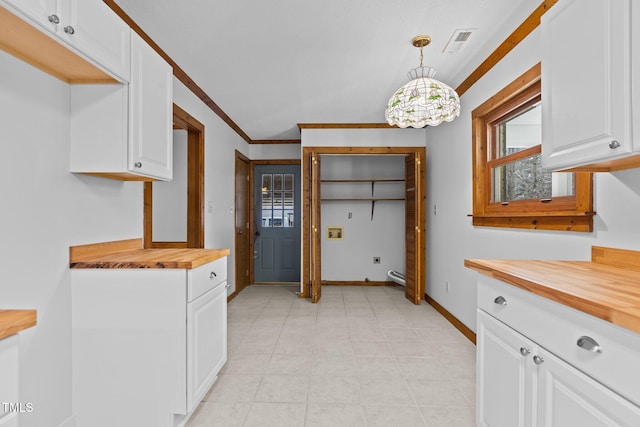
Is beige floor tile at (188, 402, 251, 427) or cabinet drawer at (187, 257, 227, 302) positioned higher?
cabinet drawer at (187, 257, 227, 302)

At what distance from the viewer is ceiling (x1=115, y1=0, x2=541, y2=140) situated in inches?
77.1

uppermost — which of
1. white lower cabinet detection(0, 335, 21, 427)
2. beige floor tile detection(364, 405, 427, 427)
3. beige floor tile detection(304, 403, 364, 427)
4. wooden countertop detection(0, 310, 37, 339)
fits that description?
wooden countertop detection(0, 310, 37, 339)

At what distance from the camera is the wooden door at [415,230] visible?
395 centimetres

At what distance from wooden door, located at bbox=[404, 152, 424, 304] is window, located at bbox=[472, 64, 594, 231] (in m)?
1.19

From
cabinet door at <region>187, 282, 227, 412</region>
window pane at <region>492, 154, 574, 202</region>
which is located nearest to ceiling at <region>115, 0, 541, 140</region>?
window pane at <region>492, 154, 574, 202</region>

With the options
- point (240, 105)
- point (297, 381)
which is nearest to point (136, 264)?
point (297, 381)

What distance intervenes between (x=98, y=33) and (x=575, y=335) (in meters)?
2.17

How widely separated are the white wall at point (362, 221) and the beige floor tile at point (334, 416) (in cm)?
323

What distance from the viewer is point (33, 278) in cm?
140

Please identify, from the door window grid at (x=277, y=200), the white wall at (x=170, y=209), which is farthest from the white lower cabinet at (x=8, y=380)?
the door window grid at (x=277, y=200)

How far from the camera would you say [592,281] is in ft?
3.51

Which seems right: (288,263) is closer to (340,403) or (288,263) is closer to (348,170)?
(348,170)

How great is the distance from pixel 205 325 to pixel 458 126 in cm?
292

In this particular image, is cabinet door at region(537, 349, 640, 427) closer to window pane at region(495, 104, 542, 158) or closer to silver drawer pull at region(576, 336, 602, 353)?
silver drawer pull at region(576, 336, 602, 353)
